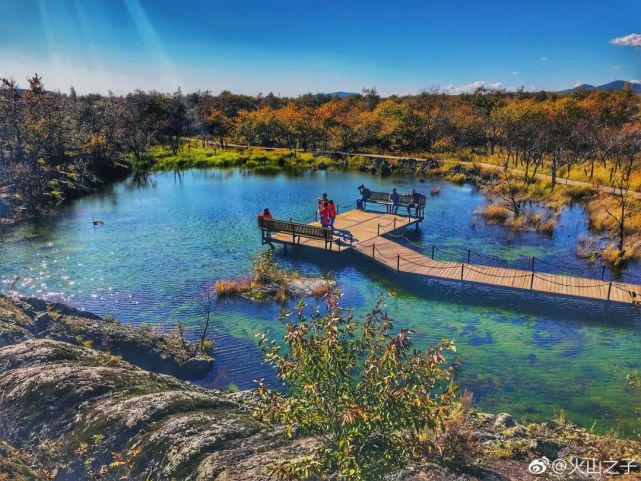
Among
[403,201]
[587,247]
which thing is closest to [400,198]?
[403,201]

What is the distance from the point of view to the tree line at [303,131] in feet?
137

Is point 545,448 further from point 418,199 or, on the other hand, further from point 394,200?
point 394,200

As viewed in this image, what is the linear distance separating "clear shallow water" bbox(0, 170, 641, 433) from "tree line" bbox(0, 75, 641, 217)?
26.6 ft

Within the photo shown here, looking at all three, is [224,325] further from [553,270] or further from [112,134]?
[112,134]

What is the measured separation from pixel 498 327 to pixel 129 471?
14.2 metres

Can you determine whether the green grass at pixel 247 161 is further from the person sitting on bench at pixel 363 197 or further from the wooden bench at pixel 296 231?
the wooden bench at pixel 296 231

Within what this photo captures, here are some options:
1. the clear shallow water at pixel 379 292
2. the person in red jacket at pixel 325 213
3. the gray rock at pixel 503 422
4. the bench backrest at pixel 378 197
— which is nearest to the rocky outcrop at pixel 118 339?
the clear shallow water at pixel 379 292

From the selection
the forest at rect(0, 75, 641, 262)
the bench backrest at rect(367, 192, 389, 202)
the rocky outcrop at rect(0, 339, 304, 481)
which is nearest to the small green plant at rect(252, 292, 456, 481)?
the rocky outcrop at rect(0, 339, 304, 481)

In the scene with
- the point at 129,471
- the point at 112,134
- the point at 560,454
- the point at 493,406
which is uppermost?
the point at 112,134

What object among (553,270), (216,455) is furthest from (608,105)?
(216,455)

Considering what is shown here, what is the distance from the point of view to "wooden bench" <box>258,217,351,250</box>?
25.9m

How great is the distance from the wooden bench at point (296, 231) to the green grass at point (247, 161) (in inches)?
1283

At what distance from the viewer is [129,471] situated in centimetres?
687

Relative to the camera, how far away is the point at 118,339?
49.8 ft
